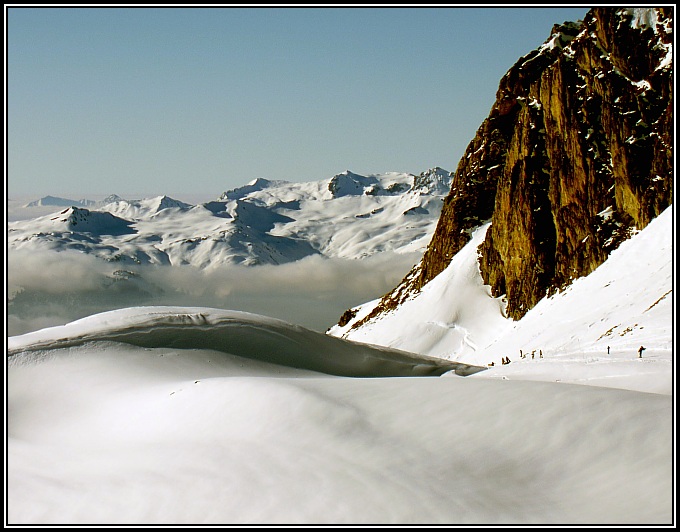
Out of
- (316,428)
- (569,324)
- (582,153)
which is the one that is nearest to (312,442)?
(316,428)

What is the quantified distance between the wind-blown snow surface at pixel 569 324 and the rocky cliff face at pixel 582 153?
3.73 meters

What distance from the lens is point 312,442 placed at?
35.8 ft

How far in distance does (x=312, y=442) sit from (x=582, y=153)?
64714 mm

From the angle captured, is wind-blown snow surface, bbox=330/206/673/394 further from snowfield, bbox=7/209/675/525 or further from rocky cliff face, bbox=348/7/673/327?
rocky cliff face, bbox=348/7/673/327

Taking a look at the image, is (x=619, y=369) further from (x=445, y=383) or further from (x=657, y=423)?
(x=657, y=423)

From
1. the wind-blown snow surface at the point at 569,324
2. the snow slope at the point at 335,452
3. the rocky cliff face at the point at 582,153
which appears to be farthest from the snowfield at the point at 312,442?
the rocky cliff face at the point at 582,153

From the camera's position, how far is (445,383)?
1316 cm

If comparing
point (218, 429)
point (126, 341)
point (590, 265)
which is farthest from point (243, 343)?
point (590, 265)

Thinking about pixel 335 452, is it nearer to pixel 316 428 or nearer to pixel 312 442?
pixel 312 442

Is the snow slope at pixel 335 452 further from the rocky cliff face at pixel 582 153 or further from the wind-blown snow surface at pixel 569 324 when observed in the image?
the rocky cliff face at pixel 582 153

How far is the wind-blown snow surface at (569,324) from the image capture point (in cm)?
1864

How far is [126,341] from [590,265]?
170ft

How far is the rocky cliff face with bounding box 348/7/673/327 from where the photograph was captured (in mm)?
62094

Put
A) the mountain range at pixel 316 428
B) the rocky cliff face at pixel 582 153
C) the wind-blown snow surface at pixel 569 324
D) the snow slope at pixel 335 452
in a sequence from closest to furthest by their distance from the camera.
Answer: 1. the snow slope at pixel 335 452
2. the mountain range at pixel 316 428
3. the wind-blown snow surface at pixel 569 324
4. the rocky cliff face at pixel 582 153
